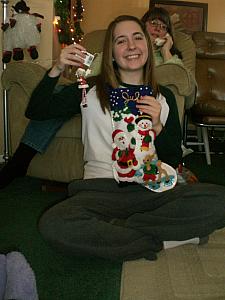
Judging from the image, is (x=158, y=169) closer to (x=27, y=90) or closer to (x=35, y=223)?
(x=35, y=223)

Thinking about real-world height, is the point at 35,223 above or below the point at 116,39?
below

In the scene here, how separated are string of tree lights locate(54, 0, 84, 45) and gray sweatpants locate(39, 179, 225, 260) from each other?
3199mm

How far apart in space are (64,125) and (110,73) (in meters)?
0.59

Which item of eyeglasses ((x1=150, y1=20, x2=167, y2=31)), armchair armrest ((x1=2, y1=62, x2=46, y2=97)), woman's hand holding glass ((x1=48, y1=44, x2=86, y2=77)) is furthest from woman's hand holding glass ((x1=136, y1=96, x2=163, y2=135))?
eyeglasses ((x1=150, y1=20, x2=167, y2=31))

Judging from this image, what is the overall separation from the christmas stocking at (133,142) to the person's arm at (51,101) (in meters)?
0.20

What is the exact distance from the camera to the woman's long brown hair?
4.79ft

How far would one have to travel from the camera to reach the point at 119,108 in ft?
4.62

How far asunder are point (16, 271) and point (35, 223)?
34.6 inches

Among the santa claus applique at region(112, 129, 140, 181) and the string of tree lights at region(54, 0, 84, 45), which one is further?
the string of tree lights at region(54, 0, 84, 45)

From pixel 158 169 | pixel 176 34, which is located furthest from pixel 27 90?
pixel 176 34

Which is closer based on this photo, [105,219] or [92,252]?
[92,252]

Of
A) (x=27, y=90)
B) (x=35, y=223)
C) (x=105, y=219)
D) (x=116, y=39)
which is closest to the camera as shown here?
(x=105, y=219)

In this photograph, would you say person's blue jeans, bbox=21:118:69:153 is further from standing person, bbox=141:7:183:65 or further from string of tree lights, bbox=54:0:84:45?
string of tree lights, bbox=54:0:84:45

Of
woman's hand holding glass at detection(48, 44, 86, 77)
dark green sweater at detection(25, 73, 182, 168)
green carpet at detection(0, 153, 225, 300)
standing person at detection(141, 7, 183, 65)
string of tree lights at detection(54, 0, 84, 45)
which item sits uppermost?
string of tree lights at detection(54, 0, 84, 45)
